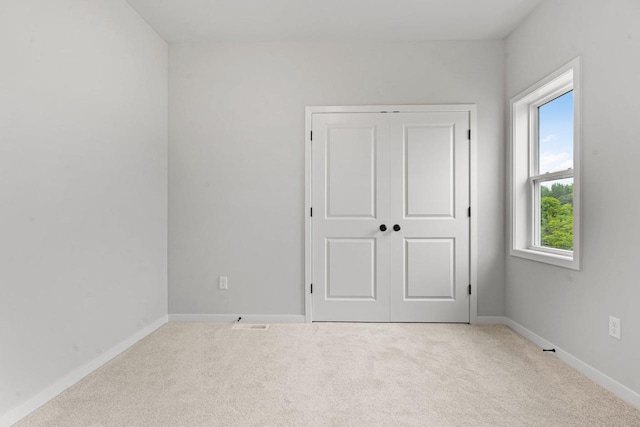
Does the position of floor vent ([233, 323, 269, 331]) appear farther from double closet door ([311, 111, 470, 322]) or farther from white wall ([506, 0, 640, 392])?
white wall ([506, 0, 640, 392])

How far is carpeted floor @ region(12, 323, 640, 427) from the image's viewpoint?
1.72m

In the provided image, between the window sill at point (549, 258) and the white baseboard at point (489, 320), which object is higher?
the window sill at point (549, 258)

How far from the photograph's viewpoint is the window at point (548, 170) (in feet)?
7.45

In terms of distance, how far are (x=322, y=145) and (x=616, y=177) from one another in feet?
7.08

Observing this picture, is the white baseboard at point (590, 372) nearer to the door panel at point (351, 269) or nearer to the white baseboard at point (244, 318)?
the door panel at point (351, 269)

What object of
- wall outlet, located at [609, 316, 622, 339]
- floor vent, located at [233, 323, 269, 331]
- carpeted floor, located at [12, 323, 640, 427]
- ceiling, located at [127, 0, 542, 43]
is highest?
ceiling, located at [127, 0, 542, 43]

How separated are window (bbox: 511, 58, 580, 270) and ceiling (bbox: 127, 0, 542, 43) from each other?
73 centimetres

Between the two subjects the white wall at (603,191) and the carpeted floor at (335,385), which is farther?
the white wall at (603,191)

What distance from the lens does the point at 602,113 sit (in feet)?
6.65

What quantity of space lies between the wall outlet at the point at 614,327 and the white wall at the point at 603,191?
0.03m

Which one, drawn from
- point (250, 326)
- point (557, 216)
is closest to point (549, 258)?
point (557, 216)

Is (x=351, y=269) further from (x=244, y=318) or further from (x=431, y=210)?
(x=244, y=318)

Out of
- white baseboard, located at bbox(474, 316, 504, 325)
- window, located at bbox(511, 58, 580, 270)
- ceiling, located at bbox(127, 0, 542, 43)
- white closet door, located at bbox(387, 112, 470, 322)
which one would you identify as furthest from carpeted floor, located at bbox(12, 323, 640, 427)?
ceiling, located at bbox(127, 0, 542, 43)

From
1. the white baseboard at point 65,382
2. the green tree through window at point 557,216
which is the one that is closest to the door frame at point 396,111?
the green tree through window at point 557,216
